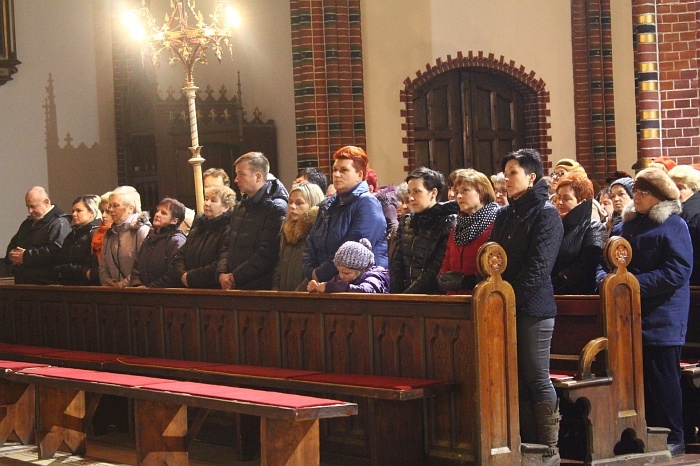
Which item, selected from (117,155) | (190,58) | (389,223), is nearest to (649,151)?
(389,223)

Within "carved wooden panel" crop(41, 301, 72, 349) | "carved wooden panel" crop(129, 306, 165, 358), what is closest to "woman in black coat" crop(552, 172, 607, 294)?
"carved wooden panel" crop(129, 306, 165, 358)

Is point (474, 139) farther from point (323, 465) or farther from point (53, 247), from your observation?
point (323, 465)

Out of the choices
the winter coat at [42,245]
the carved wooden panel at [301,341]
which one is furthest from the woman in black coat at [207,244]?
the winter coat at [42,245]

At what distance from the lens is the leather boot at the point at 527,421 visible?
5.69 meters

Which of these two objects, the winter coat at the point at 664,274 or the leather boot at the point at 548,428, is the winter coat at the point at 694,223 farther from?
the leather boot at the point at 548,428

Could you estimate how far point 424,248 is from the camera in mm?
6312

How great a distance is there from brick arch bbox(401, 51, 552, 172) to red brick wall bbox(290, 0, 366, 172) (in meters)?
0.73

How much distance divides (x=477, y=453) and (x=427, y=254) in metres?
1.24

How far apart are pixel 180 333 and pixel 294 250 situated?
3.14 feet

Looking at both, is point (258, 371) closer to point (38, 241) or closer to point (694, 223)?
point (694, 223)

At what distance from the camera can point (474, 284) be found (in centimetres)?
589

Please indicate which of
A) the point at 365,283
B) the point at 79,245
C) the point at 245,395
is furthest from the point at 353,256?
the point at 79,245

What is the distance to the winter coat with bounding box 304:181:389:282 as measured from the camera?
6539 millimetres

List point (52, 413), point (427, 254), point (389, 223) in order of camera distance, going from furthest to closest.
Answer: point (389, 223) < point (52, 413) < point (427, 254)
